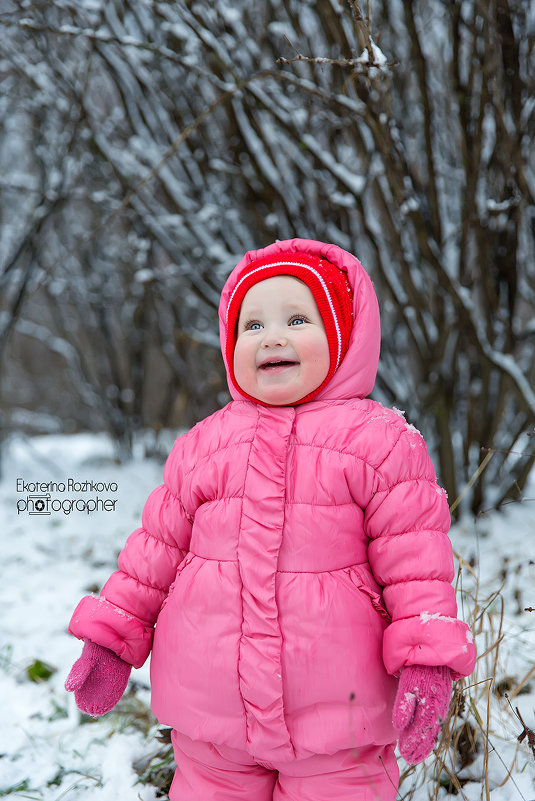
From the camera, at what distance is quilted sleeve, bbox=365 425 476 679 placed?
1.12m

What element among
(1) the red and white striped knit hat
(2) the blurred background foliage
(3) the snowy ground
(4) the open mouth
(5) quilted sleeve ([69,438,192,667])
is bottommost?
(3) the snowy ground

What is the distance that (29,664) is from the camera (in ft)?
7.15

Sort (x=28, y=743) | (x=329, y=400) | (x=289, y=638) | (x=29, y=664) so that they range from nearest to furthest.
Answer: (x=289, y=638)
(x=329, y=400)
(x=28, y=743)
(x=29, y=664)

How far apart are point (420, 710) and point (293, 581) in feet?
1.05

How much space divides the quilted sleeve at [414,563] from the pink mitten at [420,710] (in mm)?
32

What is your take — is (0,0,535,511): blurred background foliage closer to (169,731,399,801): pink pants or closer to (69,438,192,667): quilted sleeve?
(69,438,192,667): quilted sleeve

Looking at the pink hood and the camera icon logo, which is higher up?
the pink hood

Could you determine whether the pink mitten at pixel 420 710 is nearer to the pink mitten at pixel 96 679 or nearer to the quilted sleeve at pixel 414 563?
the quilted sleeve at pixel 414 563

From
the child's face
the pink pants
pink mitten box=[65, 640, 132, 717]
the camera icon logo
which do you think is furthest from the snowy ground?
the child's face

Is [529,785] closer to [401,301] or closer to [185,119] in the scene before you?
[401,301]

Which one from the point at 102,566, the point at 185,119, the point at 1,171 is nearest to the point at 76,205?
the point at 1,171

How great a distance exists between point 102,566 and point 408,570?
2.30m

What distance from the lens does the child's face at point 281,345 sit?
131 centimetres

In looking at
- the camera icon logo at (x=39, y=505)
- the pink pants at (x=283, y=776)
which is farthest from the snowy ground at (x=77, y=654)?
the pink pants at (x=283, y=776)
